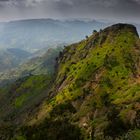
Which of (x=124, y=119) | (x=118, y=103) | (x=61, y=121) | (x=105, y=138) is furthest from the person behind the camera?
(x=61, y=121)

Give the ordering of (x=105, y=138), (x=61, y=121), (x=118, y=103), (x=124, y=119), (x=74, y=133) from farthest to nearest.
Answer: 1. (x=61, y=121)
2. (x=118, y=103)
3. (x=74, y=133)
4. (x=124, y=119)
5. (x=105, y=138)

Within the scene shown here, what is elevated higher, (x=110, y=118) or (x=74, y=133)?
(x=110, y=118)

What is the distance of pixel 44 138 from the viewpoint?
7234 inches

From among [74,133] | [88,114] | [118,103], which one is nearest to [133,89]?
[118,103]

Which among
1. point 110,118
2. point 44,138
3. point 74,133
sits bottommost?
point 44,138

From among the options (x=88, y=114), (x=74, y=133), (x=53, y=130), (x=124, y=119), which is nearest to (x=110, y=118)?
(x=124, y=119)

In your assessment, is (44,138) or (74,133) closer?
(74,133)

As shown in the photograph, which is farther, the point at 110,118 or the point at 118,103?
the point at 118,103

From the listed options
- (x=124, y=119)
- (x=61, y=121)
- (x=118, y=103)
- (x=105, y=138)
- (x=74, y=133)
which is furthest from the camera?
(x=61, y=121)

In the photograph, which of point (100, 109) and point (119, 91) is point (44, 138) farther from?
point (119, 91)

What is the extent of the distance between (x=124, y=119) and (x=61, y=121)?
182ft

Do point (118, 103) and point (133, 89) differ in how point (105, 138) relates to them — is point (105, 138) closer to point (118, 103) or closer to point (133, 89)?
point (118, 103)

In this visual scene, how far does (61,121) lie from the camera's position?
196 meters

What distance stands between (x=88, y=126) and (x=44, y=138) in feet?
95.1
